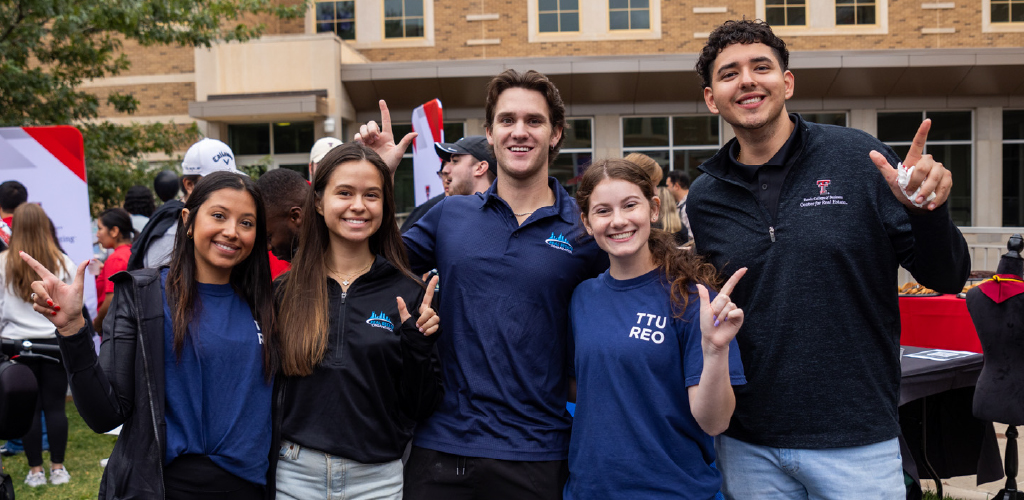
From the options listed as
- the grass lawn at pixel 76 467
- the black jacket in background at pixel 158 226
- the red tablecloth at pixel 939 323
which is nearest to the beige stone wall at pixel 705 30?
the red tablecloth at pixel 939 323

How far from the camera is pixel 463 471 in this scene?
2.59 m

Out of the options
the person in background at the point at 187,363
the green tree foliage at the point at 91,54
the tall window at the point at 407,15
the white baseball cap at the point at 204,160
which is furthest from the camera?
the tall window at the point at 407,15

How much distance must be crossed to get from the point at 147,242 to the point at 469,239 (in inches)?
102

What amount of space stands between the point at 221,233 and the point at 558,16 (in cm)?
1638

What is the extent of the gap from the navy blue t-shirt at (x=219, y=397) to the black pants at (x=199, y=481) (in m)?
0.02

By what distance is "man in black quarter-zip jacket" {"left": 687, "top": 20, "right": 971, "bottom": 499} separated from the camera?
2502 mm

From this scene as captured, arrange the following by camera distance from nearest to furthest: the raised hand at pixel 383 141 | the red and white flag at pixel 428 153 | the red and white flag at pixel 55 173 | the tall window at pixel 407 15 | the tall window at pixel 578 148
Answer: the raised hand at pixel 383 141, the red and white flag at pixel 55 173, the red and white flag at pixel 428 153, the tall window at pixel 578 148, the tall window at pixel 407 15

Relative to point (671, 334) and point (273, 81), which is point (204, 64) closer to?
point (273, 81)

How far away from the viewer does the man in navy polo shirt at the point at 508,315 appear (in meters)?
2.59

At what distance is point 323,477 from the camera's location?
2.54 m

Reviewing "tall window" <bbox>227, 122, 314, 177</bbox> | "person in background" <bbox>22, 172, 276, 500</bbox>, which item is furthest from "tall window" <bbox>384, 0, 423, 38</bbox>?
"person in background" <bbox>22, 172, 276, 500</bbox>

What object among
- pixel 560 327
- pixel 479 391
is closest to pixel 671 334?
pixel 560 327

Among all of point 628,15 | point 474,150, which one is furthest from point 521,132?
point 628,15

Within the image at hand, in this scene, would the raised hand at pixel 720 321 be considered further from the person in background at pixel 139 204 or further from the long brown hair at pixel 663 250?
the person in background at pixel 139 204
